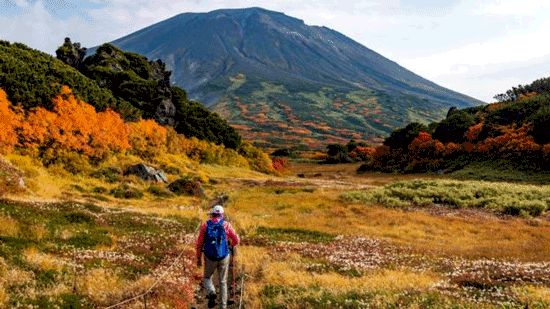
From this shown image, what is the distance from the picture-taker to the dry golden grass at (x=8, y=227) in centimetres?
1875

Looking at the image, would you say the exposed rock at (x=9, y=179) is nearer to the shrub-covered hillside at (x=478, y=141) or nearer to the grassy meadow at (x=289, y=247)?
the grassy meadow at (x=289, y=247)

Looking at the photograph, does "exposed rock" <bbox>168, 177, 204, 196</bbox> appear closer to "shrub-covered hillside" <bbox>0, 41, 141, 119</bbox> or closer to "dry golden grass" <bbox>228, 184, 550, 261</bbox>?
"dry golden grass" <bbox>228, 184, 550, 261</bbox>

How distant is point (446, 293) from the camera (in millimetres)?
14469

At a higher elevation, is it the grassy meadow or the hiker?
the hiker

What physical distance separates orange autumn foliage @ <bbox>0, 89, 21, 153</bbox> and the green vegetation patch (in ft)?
101

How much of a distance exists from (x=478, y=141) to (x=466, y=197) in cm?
5271

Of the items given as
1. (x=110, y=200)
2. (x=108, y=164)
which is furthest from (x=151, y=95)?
(x=110, y=200)

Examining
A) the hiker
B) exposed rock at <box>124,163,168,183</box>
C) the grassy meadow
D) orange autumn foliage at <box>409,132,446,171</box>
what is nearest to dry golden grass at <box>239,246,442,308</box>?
the grassy meadow

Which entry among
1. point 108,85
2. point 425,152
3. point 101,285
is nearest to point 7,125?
point 108,85

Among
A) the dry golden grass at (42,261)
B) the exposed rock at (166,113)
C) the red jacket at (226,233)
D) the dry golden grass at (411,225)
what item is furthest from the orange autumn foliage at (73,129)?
the red jacket at (226,233)

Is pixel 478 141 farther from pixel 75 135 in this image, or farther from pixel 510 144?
pixel 75 135

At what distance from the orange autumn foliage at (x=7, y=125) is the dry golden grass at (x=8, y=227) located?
22786 mm

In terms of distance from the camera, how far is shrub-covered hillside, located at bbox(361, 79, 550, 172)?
84.4 meters

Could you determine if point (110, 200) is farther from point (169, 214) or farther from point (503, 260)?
point (503, 260)
